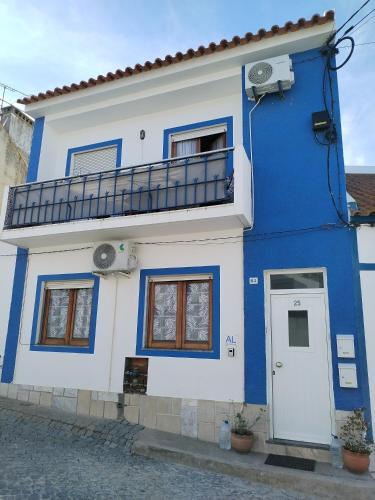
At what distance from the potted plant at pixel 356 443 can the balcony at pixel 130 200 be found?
3371 mm

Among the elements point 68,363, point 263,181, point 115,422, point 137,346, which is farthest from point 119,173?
point 115,422

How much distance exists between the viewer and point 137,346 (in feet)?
23.2

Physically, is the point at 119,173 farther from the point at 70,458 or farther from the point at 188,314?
the point at 70,458

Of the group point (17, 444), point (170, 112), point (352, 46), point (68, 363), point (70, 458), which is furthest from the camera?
point (170, 112)

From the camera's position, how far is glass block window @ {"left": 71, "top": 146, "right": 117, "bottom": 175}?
8.78 m

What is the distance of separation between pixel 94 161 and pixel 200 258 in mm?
3848

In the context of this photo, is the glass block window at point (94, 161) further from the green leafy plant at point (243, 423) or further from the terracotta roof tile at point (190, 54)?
the green leafy plant at point (243, 423)

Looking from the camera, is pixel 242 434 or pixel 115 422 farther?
pixel 115 422

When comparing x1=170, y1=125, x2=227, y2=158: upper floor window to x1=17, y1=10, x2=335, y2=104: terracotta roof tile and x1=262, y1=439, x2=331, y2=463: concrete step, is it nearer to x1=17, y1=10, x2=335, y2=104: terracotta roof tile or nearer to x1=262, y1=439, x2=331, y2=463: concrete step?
x1=17, y1=10, x2=335, y2=104: terracotta roof tile

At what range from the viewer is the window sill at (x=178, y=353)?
6471 millimetres

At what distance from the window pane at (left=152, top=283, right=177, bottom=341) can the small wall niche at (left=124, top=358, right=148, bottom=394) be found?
1.76 feet

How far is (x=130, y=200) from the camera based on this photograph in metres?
7.29

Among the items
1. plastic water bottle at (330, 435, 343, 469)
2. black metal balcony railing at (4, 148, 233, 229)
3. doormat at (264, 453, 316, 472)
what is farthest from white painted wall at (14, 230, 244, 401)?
plastic water bottle at (330, 435, 343, 469)

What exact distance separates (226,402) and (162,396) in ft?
3.87
